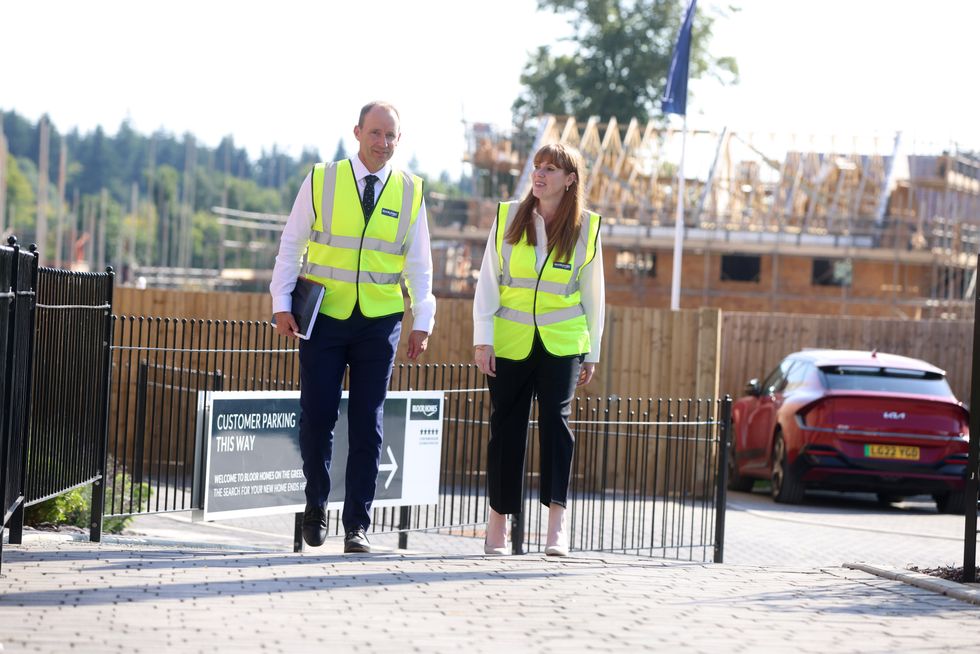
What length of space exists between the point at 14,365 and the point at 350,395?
5.92 feet

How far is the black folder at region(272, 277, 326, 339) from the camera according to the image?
7723mm

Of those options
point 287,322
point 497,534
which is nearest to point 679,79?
point 497,534

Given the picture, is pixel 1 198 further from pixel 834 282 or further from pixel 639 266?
pixel 834 282

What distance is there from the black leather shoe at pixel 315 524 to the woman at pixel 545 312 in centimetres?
111

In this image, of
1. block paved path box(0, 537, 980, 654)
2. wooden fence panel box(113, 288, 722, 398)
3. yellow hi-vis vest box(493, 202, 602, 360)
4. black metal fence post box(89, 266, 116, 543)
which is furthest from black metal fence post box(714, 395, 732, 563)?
wooden fence panel box(113, 288, 722, 398)

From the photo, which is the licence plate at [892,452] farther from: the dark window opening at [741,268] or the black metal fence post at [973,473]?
the dark window opening at [741,268]

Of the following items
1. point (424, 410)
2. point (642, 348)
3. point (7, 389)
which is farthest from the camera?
point (642, 348)

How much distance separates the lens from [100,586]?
6.22 m

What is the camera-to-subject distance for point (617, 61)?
193 feet

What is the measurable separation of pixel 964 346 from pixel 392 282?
19300 millimetres

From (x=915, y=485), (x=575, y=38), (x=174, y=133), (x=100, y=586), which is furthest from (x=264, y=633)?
(x=174, y=133)

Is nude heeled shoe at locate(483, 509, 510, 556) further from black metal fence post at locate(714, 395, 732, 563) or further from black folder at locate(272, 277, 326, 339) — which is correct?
black metal fence post at locate(714, 395, 732, 563)

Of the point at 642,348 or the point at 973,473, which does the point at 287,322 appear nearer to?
the point at 973,473

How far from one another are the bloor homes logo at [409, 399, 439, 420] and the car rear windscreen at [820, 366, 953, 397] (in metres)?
7.26
